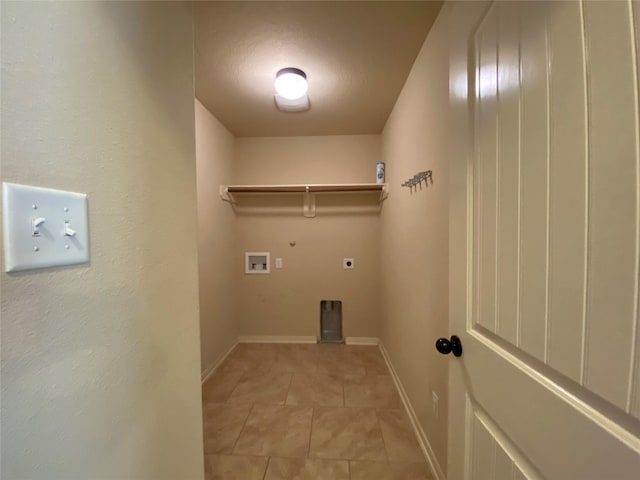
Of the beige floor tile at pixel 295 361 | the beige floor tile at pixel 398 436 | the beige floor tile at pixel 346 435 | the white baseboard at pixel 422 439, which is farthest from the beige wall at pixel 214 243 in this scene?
the white baseboard at pixel 422 439

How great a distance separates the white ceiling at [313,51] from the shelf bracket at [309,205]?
2.79ft

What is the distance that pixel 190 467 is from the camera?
85 centimetres

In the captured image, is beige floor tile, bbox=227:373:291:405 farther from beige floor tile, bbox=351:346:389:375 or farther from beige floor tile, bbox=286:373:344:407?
beige floor tile, bbox=351:346:389:375

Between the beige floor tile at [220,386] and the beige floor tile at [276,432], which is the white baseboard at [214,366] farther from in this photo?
the beige floor tile at [276,432]

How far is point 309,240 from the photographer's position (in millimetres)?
2916

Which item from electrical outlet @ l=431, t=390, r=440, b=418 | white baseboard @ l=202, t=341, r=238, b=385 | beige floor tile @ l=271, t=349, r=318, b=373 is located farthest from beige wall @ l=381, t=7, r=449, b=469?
white baseboard @ l=202, t=341, r=238, b=385

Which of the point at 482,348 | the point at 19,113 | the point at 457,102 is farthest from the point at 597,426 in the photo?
the point at 19,113

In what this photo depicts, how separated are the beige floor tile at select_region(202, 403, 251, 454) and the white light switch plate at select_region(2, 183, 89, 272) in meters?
1.57

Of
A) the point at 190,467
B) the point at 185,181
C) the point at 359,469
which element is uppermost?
the point at 185,181

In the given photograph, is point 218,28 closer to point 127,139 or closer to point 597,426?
point 127,139

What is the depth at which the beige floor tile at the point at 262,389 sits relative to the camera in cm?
191

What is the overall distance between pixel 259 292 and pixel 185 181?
2295 millimetres

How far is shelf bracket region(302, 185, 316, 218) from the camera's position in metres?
2.85

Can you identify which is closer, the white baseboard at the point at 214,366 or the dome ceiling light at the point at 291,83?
the dome ceiling light at the point at 291,83
